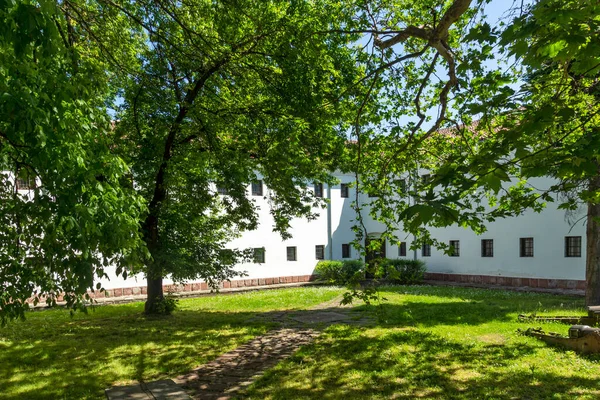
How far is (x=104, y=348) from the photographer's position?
9.15m

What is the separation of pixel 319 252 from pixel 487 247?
9592 mm

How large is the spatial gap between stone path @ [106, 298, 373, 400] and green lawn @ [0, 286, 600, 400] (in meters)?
0.29

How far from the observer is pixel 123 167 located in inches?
220

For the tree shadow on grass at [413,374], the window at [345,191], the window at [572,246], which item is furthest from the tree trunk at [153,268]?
the window at [345,191]

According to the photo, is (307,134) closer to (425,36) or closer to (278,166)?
(278,166)

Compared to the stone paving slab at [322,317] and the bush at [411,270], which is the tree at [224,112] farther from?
the bush at [411,270]

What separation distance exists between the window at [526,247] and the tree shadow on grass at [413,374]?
49.1 ft

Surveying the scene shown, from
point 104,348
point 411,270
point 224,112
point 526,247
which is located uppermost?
point 224,112

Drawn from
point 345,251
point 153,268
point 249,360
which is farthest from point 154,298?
point 345,251

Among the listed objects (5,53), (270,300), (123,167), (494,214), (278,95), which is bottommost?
(270,300)

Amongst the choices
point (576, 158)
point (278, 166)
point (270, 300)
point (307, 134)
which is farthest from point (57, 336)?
point (576, 158)

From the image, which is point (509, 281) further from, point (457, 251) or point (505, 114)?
point (505, 114)

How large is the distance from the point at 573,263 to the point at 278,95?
17.1m

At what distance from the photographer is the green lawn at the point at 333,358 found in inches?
258
